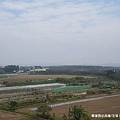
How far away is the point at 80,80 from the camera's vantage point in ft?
148

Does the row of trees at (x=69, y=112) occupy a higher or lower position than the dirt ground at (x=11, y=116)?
higher

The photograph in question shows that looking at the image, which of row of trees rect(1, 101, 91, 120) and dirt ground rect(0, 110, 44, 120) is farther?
dirt ground rect(0, 110, 44, 120)

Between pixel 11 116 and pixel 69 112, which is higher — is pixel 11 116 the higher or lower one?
the lower one

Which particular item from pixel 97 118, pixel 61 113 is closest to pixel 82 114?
pixel 97 118

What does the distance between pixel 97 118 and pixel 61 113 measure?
3099mm

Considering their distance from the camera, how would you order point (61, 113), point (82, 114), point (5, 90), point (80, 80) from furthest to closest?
point (80, 80) → point (5, 90) → point (61, 113) → point (82, 114)

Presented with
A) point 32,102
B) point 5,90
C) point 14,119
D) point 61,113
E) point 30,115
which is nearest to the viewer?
point 14,119

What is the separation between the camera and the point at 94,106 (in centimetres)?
2078

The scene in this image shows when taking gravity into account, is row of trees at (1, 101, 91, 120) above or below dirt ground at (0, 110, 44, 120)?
above

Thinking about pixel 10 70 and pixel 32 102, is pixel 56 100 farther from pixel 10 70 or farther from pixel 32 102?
pixel 10 70

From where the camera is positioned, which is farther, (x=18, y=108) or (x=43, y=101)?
(x=43, y=101)

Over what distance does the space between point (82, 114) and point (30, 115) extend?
14.1ft

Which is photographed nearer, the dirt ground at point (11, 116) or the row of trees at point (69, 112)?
the row of trees at point (69, 112)

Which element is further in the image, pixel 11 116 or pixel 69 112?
pixel 11 116
